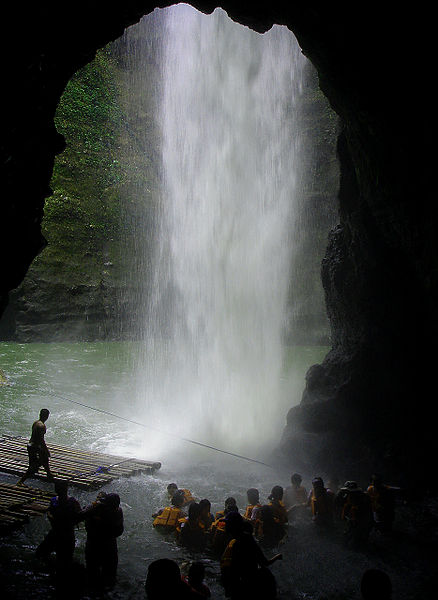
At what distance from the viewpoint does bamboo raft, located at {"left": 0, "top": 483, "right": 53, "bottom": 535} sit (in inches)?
247

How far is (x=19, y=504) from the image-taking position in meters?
6.81

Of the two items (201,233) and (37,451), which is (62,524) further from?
(201,233)

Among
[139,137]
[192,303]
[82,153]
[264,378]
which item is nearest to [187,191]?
[192,303]

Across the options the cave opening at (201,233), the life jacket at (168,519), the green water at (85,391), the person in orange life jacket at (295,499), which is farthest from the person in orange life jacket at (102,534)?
the cave opening at (201,233)

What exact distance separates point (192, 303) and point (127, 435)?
6732 millimetres

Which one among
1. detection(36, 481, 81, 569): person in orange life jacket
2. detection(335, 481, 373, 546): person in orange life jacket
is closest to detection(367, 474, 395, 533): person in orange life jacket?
detection(335, 481, 373, 546): person in orange life jacket

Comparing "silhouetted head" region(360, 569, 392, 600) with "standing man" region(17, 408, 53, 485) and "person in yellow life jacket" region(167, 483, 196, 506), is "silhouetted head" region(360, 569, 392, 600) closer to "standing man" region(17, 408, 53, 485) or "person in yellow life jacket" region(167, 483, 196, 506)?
"person in yellow life jacket" region(167, 483, 196, 506)

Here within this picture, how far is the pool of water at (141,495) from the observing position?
5.48 meters

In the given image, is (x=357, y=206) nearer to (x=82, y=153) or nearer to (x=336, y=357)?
(x=336, y=357)

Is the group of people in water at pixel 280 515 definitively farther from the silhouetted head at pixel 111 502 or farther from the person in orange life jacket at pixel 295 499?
the silhouetted head at pixel 111 502

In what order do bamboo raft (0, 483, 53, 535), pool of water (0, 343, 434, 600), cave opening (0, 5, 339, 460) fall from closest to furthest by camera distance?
pool of water (0, 343, 434, 600)
bamboo raft (0, 483, 53, 535)
cave opening (0, 5, 339, 460)

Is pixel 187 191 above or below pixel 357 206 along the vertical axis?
above

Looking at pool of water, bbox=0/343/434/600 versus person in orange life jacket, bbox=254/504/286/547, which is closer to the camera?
pool of water, bbox=0/343/434/600

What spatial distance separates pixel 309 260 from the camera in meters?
30.4
